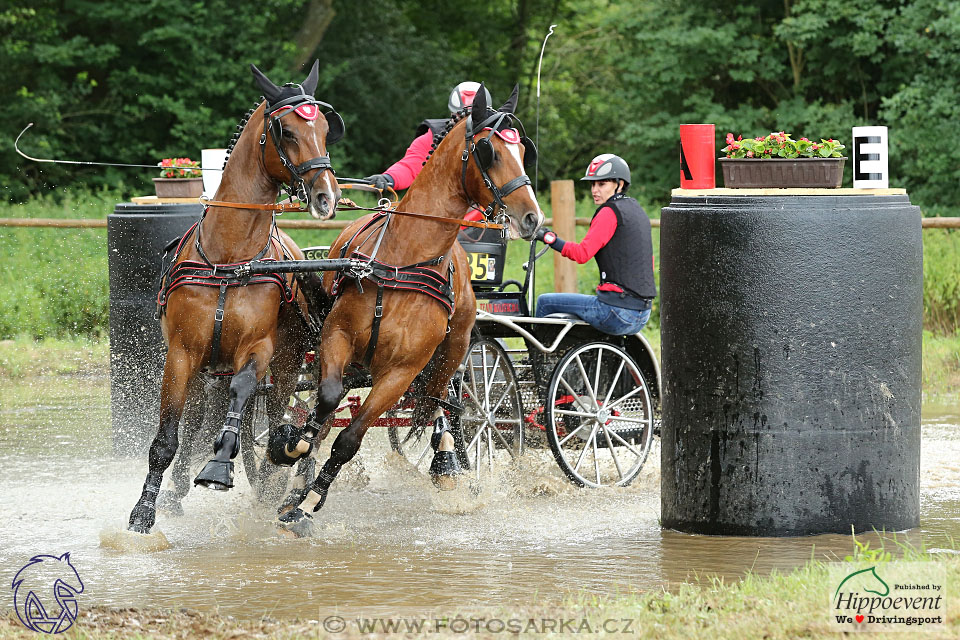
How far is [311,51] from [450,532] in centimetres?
1716

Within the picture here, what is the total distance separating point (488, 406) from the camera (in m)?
7.76

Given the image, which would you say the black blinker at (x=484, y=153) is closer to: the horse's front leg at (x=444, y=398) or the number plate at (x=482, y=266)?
the horse's front leg at (x=444, y=398)

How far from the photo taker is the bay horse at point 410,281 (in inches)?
247

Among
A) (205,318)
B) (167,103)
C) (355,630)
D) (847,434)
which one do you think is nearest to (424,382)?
(205,318)

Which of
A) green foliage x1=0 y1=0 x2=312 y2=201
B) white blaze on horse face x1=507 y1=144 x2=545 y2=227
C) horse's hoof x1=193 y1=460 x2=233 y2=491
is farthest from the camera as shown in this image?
green foliage x1=0 y1=0 x2=312 y2=201

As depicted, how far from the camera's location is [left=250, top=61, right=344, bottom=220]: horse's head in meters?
5.98

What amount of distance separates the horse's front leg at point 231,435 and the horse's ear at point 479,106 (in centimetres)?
161

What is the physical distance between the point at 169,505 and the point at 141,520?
78 cm

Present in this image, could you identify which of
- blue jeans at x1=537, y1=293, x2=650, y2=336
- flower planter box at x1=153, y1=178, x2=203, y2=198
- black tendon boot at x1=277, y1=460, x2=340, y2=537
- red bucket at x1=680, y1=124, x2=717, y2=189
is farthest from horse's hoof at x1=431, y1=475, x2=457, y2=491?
flower planter box at x1=153, y1=178, x2=203, y2=198

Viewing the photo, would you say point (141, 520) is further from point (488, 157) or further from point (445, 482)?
point (488, 157)

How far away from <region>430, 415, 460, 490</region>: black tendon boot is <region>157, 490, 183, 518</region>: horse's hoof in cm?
140

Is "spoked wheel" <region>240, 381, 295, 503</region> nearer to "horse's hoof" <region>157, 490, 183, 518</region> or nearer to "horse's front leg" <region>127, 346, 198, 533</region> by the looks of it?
"horse's hoof" <region>157, 490, 183, 518</region>

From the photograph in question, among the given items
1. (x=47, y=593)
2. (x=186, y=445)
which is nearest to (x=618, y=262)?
(x=186, y=445)

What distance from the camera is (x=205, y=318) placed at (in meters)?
6.10
